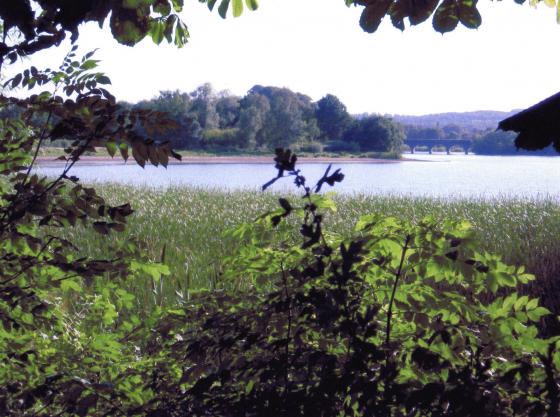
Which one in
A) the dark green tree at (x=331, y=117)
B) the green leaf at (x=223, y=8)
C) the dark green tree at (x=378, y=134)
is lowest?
the green leaf at (x=223, y=8)

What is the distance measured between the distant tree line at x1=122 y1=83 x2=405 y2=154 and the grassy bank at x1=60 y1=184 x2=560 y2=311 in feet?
145

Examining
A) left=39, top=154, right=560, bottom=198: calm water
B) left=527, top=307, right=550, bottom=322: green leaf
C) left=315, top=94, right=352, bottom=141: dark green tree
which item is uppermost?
left=315, top=94, right=352, bottom=141: dark green tree

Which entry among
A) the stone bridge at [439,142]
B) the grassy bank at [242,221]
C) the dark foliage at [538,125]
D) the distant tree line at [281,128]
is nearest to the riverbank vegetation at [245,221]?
the grassy bank at [242,221]

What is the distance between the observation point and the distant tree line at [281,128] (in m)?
63.3

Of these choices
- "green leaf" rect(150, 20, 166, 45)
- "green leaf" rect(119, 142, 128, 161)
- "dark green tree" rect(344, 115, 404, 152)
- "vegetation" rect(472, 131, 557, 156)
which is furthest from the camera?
"vegetation" rect(472, 131, 557, 156)

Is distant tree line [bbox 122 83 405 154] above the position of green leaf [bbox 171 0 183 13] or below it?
above

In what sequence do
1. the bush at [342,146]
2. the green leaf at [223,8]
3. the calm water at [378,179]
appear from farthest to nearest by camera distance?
the bush at [342,146] → the calm water at [378,179] → the green leaf at [223,8]

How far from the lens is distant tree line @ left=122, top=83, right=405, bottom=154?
6328 cm

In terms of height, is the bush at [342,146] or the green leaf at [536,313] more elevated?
the bush at [342,146]

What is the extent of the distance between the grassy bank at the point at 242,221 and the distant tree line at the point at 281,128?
145 feet

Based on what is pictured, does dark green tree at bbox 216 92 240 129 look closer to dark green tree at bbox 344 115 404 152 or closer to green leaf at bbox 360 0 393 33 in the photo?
dark green tree at bbox 344 115 404 152

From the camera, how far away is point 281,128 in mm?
63531

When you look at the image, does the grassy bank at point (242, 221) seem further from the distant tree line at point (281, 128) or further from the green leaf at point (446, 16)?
the distant tree line at point (281, 128)

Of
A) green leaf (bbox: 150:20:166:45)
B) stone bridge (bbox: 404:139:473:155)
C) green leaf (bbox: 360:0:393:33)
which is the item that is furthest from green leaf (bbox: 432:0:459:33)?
stone bridge (bbox: 404:139:473:155)
